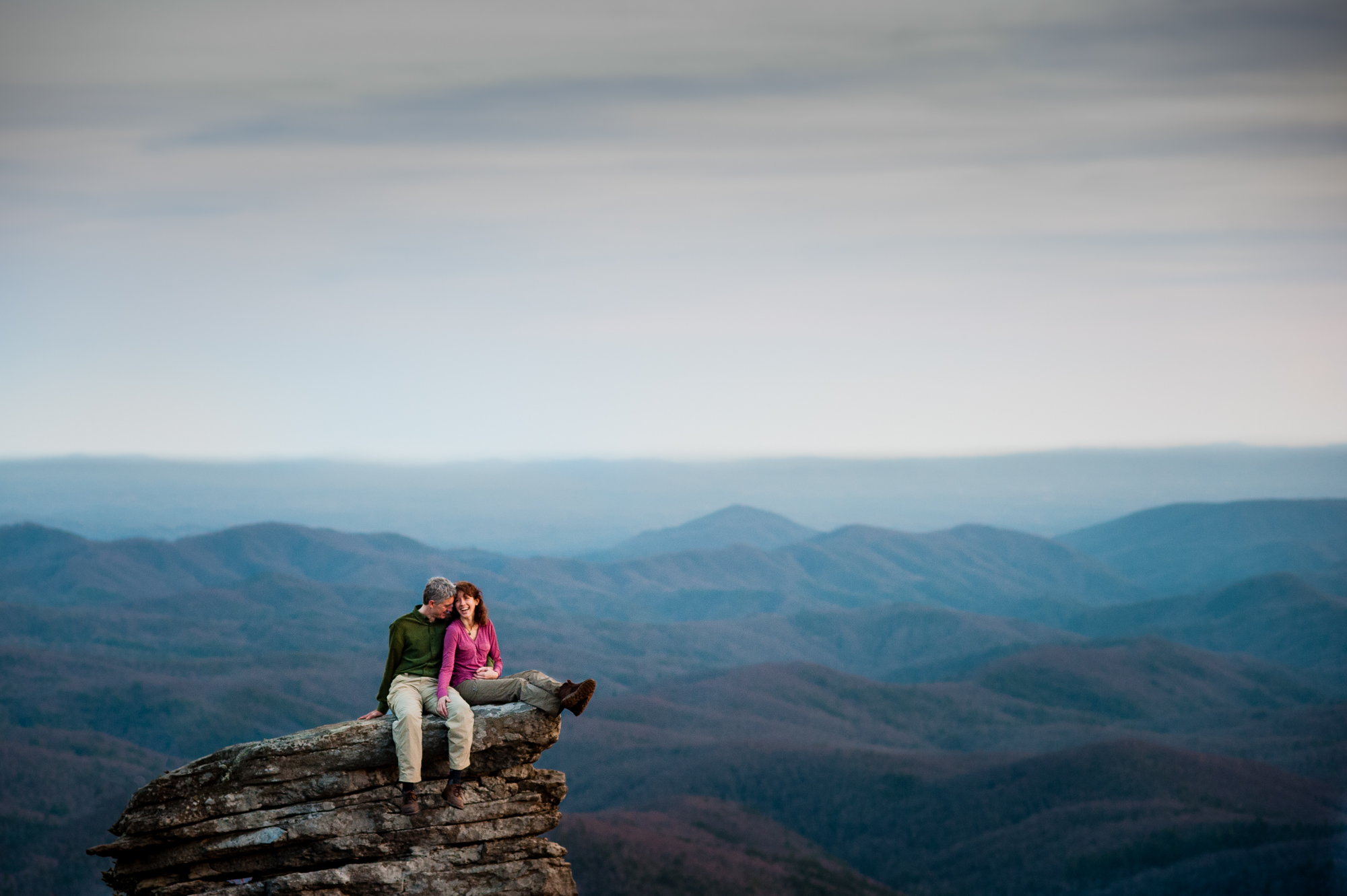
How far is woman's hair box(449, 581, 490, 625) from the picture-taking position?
25969mm

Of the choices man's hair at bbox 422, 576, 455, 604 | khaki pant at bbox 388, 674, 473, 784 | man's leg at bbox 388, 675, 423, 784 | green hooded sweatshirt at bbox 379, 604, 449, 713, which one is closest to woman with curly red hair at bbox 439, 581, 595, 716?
man's hair at bbox 422, 576, 455, 604

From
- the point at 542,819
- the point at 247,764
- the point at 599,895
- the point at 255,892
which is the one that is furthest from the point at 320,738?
the point at 599,895

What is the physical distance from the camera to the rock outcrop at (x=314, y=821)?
26.5 meters

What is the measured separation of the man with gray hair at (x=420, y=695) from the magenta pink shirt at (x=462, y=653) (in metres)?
0.37

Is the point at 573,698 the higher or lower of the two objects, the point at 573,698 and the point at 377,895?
the higher

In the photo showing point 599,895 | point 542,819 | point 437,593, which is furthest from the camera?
point 599,895

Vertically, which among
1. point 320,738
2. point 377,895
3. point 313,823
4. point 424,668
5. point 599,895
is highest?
point 424,668

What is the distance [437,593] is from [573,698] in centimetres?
445

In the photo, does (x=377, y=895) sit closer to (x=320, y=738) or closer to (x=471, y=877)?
(x=471, y=877)

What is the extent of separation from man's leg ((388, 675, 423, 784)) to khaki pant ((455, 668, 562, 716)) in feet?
4.93

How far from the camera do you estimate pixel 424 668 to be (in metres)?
26.7

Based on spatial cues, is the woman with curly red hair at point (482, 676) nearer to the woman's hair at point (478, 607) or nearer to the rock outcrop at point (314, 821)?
the woman's hair at point (478, 607)

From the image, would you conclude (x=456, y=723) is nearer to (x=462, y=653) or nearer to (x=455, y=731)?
(x=455, y=731)

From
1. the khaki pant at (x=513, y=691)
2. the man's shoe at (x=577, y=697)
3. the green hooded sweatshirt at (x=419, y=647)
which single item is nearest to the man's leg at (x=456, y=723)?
the green hooded sweatshirt at (x=419, y=647)
